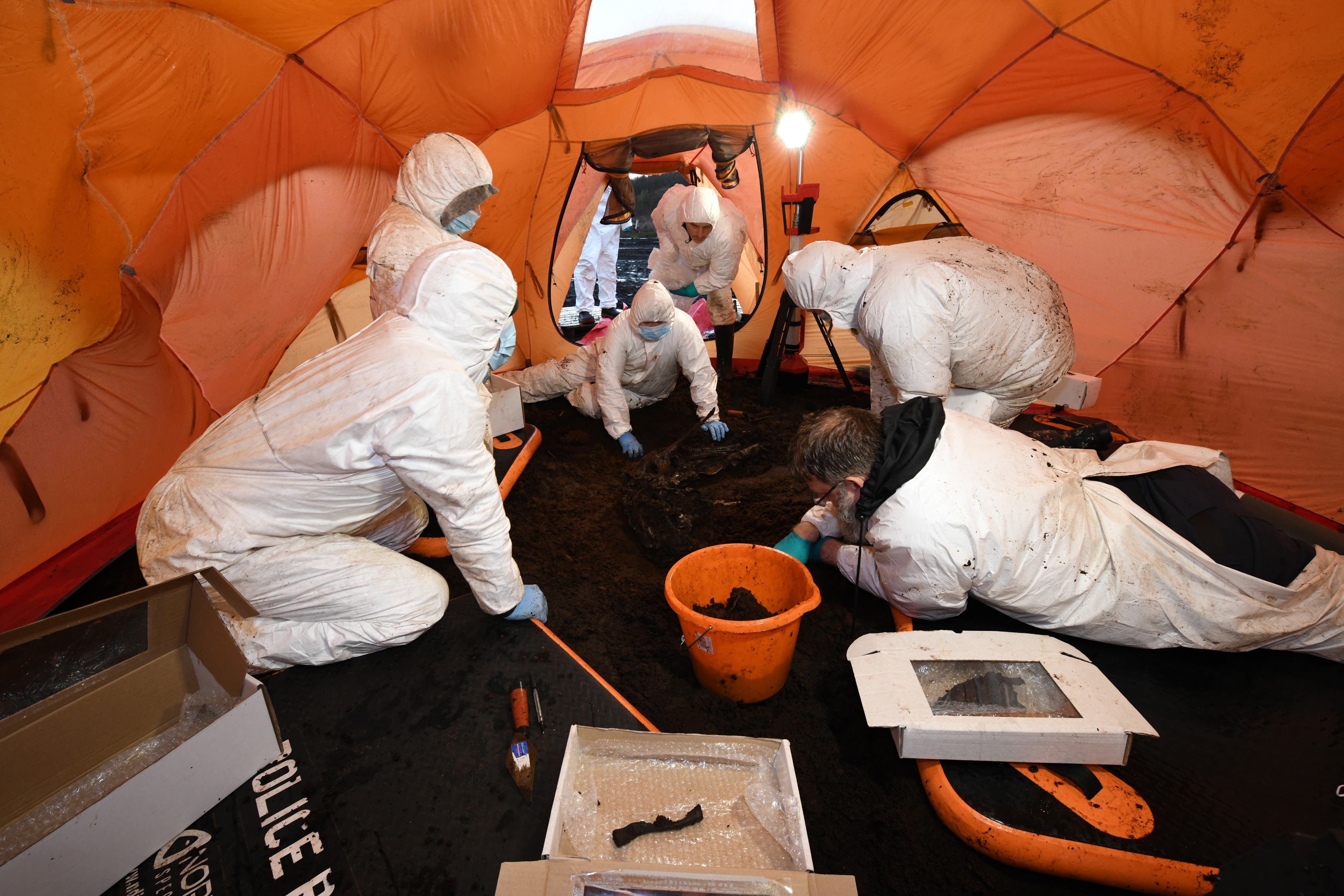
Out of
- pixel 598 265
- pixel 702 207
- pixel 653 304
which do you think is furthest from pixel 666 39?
pixel 598 265

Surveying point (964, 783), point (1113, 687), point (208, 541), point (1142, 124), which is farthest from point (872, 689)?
point (1142, 124)

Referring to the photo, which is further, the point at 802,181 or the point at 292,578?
the point at 802,181

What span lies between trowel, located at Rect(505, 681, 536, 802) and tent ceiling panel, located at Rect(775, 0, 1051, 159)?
12.1 ft

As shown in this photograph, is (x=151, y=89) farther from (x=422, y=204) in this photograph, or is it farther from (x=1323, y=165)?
(x=1323, y=165)

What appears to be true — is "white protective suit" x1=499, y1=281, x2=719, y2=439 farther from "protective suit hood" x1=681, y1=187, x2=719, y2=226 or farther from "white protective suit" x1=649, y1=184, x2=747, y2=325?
"protective suit hood" x1=681, y1=187, x2=719, y2=226

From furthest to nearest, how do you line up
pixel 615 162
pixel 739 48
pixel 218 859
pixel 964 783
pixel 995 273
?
pixel 615 162 < pixel 739 48 < pixel 995 273 < pixel 964 783 < pixel 218 859

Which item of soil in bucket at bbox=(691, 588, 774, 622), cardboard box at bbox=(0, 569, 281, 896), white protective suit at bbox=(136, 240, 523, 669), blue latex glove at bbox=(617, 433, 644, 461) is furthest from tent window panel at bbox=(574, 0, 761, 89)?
cardboard box at bbox=(0, 569, 281, 896)

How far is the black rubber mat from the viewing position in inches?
49.5

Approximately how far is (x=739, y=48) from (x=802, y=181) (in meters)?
0.91

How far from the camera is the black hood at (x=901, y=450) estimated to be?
5.27ft

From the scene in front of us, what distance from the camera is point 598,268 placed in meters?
6.34

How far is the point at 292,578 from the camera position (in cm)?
174

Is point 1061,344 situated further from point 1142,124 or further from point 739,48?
point 739,48

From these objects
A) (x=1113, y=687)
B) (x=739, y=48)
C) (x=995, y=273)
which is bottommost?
(x=1113, y=687)
